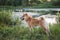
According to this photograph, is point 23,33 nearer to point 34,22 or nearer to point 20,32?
point 20,32

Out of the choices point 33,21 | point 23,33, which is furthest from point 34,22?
point 23,33

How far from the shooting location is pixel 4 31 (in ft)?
11.4

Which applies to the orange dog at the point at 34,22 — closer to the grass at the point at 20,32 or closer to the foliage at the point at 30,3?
the grass at the point at 20,32

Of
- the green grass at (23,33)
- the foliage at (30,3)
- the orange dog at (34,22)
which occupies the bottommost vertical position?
the green grass at (23,33)

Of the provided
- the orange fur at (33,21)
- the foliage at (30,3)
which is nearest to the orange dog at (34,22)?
the orange fur at (33,21)

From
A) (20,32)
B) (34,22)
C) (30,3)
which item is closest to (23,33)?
(20,32)

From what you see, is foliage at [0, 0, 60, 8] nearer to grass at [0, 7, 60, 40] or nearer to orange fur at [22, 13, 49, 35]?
grass at [0, 7, 60, 40]

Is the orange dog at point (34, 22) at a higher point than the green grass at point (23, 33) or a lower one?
higher

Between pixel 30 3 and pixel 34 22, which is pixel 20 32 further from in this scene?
pixel 30 3

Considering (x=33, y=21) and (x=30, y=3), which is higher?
(x=30, y=3)

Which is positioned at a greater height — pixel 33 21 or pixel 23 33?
pixel 33 21

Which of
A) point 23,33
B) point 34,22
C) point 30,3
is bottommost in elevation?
point 23,33

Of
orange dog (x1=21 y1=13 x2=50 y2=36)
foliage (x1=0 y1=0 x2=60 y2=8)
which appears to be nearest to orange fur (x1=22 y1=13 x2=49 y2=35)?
orange dog (x1=21 y1=13 x2=50 y2=36)

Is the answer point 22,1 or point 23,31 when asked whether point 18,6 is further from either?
point 23,31
